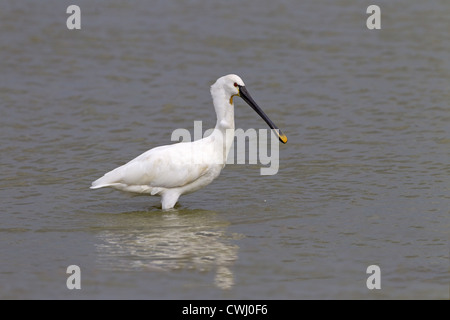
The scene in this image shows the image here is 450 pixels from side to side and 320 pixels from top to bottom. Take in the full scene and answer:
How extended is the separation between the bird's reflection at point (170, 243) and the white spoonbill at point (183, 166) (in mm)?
296

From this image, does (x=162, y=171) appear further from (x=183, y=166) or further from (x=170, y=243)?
(x=170, y=243)

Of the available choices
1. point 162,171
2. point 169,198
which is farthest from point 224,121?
point 169,198

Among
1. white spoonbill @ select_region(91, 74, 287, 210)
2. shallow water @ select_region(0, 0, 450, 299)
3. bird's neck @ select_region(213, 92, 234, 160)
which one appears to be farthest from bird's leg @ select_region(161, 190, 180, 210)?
bird's neck @ select_region(213, 92, 234, 160)

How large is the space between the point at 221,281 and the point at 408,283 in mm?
1667

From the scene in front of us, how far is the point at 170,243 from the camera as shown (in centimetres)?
973

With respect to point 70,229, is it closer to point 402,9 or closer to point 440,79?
point 440,79

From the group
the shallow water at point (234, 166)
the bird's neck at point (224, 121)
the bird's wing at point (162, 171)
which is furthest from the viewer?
the bird's neck at point (224, 121)

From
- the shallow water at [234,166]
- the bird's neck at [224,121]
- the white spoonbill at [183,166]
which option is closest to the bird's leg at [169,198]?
the white spoonbill at [183,166]

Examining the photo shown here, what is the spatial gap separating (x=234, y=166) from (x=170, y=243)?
3205 mm

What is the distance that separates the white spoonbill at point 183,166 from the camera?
10.8 meters

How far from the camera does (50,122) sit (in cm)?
1462

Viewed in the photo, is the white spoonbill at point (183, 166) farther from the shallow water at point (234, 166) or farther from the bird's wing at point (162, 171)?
the shallow water at point (234, 166)

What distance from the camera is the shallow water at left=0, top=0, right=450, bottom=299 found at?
29.3 ft

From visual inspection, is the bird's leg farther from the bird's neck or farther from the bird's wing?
the bird's neck
